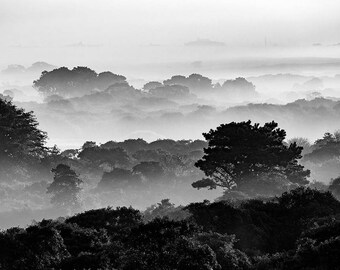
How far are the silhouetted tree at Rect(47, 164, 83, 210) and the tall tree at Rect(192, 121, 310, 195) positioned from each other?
792 inches

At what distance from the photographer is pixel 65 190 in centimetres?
7362

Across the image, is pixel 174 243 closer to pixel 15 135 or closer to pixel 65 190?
pixel 65 190

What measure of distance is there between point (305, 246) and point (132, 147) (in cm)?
9095

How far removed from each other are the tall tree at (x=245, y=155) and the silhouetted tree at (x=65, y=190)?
66.0 ft

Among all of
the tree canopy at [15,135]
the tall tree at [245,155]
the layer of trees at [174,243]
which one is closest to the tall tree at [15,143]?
the tree canopy at [15,135]

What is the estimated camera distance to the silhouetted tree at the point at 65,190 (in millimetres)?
73500

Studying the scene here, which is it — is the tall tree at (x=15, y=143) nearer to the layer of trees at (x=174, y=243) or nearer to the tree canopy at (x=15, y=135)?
the tree canopy at (x=15, y=135)

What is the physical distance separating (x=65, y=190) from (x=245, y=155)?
24.9m

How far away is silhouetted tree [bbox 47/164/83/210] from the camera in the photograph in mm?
73500

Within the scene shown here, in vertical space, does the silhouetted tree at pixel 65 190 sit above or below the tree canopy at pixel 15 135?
below

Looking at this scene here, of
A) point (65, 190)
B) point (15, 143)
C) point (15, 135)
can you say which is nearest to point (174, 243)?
point (65, 190)

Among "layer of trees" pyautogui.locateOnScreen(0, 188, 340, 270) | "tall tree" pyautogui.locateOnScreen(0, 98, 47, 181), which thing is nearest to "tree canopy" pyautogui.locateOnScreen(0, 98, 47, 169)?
"tall tree" pyautogui.locateOnScreen(0, 98, 47, 181)

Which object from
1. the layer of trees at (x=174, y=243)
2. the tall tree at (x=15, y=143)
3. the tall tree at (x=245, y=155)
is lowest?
the layer of trees at (x=174, y=243)

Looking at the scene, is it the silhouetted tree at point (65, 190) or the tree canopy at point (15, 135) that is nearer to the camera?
the silhouetted tree at point (65, 190)
